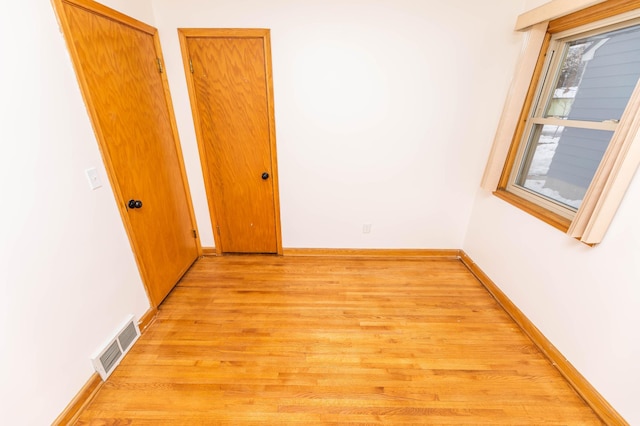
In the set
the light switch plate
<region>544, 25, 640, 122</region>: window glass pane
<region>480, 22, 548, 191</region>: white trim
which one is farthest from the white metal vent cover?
<region>544, 25, 640, 122</region>: window glass pane

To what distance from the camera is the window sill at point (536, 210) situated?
1.72 meters

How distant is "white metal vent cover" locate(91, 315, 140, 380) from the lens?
157 cm

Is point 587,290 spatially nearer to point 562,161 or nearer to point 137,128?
point 562,161

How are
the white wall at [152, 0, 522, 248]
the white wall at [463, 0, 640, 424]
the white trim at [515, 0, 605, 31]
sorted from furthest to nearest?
the white wall at [152, 0, 522, 248] < the white trim at [515, 0, 605, 31] < the white wall at [463, 0, 640, 424]

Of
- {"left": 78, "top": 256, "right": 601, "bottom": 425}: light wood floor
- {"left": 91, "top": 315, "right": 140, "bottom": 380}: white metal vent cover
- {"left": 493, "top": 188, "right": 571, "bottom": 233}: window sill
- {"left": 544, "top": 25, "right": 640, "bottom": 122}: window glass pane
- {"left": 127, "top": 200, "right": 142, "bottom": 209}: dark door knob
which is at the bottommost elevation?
{"left": 78, "top": 256, "right": 601, "bottom": 425}: light wood floor

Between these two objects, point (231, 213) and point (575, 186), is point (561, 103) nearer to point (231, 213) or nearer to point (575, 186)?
point (575, 186)

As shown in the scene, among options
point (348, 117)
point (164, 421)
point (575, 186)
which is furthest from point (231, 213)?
point (575, 186)

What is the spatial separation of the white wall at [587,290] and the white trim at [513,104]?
228 mm

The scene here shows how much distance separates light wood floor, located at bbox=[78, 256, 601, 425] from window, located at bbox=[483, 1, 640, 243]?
0.94 meters

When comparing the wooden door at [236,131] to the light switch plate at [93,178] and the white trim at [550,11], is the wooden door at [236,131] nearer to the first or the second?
the light switch plate at [93,178]

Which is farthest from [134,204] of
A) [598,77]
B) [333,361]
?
[598,77]

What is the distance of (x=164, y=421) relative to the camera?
1.40 m

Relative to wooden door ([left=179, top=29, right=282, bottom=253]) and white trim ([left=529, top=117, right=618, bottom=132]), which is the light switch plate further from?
white trim ([left=529, top=117, right=618, bottom=132])

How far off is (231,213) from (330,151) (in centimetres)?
120
